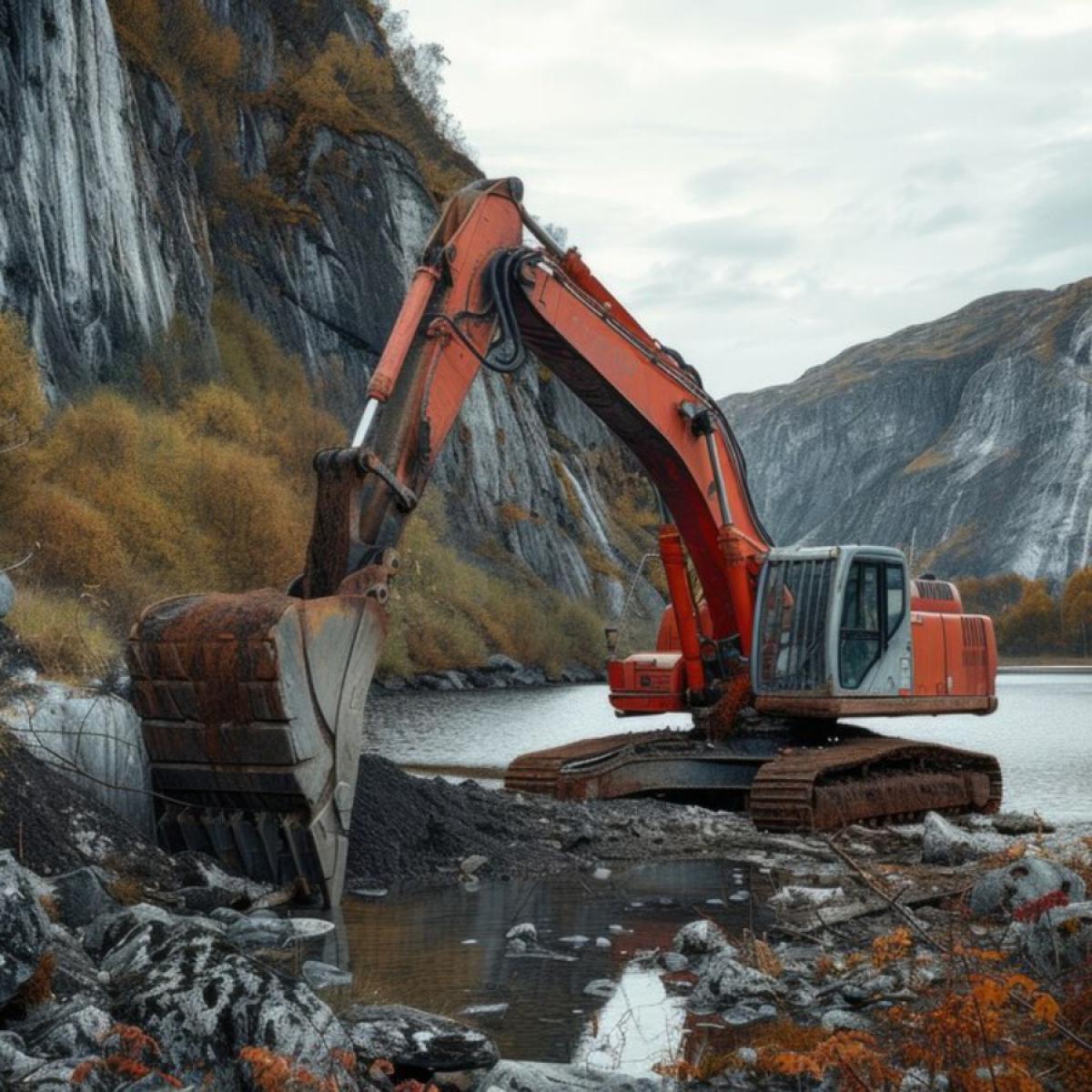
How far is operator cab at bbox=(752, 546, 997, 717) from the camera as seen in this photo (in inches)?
628

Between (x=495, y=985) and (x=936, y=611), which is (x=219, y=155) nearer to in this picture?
(x=936, y=611)

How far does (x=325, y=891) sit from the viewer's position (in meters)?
9.92

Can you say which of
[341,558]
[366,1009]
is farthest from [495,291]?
[366,1009]

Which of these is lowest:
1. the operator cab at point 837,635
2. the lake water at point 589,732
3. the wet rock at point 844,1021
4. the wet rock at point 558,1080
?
the lake water at point 589,732

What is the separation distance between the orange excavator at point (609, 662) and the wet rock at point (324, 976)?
169 centimetres

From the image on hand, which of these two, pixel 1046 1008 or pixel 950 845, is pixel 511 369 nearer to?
pixel 950 845

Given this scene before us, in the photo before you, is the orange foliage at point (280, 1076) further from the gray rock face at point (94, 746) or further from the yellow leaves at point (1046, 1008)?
the gray rock face at point (94, 746)

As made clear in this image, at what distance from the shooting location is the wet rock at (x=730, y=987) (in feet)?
24.7

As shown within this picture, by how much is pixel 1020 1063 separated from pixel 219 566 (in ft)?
115

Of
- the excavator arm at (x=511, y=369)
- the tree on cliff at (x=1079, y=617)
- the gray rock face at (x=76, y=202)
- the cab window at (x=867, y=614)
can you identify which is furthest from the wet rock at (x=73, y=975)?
the tree on cliff at (x=1079, y=617)

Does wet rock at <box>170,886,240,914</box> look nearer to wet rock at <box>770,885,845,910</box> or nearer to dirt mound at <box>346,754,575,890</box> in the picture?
dirt mound at <box>346,754,575,890</box>

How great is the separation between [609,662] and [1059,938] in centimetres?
1119

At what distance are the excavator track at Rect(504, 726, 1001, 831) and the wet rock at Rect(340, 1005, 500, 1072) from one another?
28.9ft

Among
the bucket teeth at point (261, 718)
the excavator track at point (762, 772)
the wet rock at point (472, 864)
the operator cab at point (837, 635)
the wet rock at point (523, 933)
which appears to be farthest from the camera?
the operator cab at point (837, 635)
